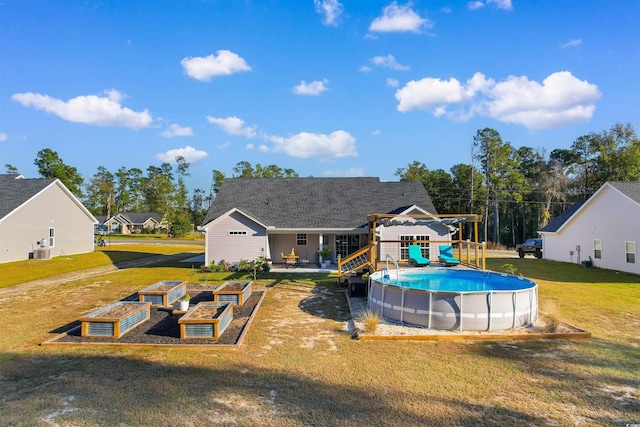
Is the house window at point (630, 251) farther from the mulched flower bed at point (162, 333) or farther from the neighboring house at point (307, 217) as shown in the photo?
the mulched flower bed at point (162, 333)

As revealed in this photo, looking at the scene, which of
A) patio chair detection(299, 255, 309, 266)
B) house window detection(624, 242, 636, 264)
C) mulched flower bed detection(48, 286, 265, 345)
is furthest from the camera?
patio chair detection(299, 255, 309, 266)

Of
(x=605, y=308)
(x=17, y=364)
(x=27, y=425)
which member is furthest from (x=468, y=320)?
(x=17, y=364)

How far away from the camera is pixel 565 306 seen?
41.5ft

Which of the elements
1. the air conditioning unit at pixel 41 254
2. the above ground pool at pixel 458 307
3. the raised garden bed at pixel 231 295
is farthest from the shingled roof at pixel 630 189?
the air conditioning unit at pixel 41 254

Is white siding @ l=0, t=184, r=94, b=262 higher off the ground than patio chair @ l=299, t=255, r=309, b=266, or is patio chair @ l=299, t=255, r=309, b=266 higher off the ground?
white siding @ l=0, t=184, r=94, b=262

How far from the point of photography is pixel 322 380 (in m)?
6.68

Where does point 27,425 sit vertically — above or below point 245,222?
below

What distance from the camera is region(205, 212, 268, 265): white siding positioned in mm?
22469

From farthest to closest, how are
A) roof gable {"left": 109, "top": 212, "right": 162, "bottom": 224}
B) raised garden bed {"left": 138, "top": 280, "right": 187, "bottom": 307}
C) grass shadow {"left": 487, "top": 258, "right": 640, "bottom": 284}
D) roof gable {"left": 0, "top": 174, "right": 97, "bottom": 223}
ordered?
1. roof gable {"left": 109, "top": 212, "right": 162, "bottom": 224}
2. roof gable {"left": 0, "top": 174, "right": 97, "bottom": 223}
3. grass shadow {"left": 487, "top": 258, "right": 640, "bottom": 284}
4. raised garden bed {"left": 138, "top": 280, "right": 187, "bottom": 307}

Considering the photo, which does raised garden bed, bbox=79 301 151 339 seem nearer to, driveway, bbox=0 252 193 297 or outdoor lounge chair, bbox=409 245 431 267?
driveway, bbox=0 252 193 297

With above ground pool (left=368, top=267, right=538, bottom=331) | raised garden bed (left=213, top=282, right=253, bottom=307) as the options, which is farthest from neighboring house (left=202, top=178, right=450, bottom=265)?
above ground pool (left=368, top=267, right=538, bottom=331)

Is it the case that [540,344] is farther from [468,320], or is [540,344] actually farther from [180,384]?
[180,384]

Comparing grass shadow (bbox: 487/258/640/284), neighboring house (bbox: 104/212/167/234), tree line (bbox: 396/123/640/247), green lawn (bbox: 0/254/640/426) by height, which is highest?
tree line (bbox: 396/123/640/247)

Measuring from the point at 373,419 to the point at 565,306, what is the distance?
10575 mm
